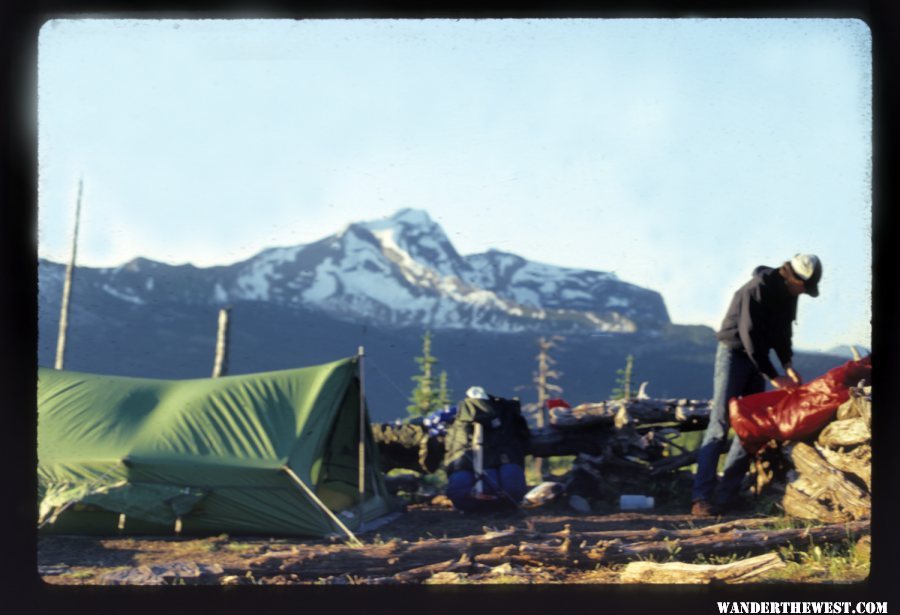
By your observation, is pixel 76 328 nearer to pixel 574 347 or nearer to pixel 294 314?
pixel 294 314

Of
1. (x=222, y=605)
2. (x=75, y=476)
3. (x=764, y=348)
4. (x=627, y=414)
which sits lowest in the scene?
(x=222, y=605)

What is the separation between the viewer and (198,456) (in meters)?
7.31

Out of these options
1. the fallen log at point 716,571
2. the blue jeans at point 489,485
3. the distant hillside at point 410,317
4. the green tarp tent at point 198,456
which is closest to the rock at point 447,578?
the fallen log at point 716,571

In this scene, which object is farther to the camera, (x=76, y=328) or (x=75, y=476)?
(x=76, y=328)

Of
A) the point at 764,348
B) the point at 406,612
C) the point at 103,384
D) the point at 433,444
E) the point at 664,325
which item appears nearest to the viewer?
the point at 406,612

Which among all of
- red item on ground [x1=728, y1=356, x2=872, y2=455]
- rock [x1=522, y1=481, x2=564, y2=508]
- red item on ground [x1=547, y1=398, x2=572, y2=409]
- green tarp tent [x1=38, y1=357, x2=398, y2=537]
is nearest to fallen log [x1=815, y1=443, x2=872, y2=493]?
red item on ground [x1=728, y1=356, x2=872, y2=455]

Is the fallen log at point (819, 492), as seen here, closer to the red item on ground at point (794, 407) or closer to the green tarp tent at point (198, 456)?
the red item on ground at point (794, 407)

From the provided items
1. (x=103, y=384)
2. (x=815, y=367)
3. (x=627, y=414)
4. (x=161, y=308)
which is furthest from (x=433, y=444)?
(x=161, y=308)

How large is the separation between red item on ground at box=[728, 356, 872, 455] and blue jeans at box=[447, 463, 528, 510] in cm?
174

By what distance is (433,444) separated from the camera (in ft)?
29.1

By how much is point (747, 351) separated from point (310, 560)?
3313 mm

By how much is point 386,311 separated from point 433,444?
4.68 m

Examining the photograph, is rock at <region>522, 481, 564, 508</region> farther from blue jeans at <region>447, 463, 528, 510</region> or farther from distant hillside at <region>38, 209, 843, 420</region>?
distant hillside at <region>38, 209, 843, 420</region>

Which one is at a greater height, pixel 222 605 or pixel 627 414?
pixel 627 414
